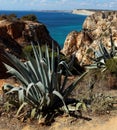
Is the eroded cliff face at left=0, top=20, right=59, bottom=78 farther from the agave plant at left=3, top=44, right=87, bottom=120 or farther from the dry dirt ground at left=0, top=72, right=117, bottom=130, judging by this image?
the dry dirt ground at left=0, top=72, right=117, bottom=130

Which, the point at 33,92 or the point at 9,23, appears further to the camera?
the point at 9,23

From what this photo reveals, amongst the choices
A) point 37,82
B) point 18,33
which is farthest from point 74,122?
point 18,33

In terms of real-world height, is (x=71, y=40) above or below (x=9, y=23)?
below

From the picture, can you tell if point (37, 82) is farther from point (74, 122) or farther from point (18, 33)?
point (18, 33)

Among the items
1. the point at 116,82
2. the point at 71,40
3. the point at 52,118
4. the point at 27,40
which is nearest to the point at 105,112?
the point at 52,118

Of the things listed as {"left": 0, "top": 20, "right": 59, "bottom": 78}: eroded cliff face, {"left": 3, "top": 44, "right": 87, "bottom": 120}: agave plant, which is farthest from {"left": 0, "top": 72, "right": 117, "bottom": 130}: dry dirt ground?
{"left": 0, "top": 20, "right": 59, "bottom": 78}: eroded cliff face

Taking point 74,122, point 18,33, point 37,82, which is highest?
point 37,82

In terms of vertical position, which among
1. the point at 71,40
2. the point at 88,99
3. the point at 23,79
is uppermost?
the point at 23,79

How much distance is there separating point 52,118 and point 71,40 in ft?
49.1

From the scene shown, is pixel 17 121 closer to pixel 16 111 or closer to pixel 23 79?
pixel 16 111

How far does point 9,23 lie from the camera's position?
1811 centimetres

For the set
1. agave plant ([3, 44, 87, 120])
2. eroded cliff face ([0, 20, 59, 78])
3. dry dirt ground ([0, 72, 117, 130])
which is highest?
agave plant ([3, 44, 87, 120])

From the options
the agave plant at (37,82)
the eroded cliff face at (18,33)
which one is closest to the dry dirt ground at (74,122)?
the agave plant at (37,82)

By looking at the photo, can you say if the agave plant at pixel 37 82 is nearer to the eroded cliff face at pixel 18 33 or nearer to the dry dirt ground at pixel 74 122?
the dry dirt ground at pixel 74 122
